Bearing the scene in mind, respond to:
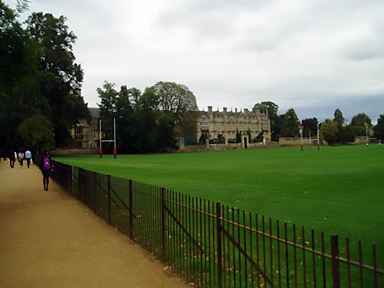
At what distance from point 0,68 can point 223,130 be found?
113 m

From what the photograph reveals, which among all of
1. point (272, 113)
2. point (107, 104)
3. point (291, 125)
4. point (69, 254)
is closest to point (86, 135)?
point (107, 104)

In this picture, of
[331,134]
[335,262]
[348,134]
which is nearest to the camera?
[335,262]

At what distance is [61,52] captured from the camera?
182 feet

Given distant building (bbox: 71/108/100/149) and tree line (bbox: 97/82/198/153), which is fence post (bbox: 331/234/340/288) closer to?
tree line (bbox: 97/82/198/153)

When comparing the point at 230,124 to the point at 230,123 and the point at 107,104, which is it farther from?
the point at 107,104

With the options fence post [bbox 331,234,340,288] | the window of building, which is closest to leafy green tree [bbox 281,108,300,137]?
the window of building

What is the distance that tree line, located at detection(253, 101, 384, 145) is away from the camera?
326 ft

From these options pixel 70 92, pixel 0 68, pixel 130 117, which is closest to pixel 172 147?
pixel 130 117

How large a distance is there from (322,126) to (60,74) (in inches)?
3250

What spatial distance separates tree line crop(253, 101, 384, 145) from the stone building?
4.96 meters

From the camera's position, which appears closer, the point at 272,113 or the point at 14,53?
the point at 14,53

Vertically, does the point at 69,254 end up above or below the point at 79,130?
below

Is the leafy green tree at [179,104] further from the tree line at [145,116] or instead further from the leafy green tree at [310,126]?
the leafy green tree at [310,126]

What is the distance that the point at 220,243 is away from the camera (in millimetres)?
4426
